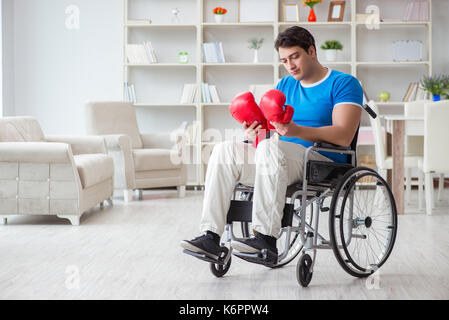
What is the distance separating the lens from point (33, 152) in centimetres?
363

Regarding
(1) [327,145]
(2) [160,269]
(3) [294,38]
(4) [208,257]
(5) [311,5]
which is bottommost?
(2) [160,269]

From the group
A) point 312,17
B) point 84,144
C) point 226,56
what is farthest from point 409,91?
point 84,144

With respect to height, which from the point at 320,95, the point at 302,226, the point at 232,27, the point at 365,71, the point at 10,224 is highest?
the point at 232,27

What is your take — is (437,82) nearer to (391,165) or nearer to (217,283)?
(391,165)

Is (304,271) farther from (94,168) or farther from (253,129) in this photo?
(94,168)

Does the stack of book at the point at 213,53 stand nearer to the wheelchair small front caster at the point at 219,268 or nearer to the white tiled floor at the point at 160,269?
the white tiled floor at the point at 160,269

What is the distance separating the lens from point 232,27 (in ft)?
20.4

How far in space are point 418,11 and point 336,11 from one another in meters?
0.79

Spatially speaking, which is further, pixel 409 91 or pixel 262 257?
pixel 409 91

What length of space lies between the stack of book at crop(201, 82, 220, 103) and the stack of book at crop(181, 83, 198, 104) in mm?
84

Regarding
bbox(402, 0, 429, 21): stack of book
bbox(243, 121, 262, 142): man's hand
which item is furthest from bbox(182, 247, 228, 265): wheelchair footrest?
bbox(402, 0, 429, 21): stack of book

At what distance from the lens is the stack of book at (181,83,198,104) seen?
6.05m

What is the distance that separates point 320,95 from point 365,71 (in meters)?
4.10

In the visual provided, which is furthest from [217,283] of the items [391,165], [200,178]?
[200,178]
